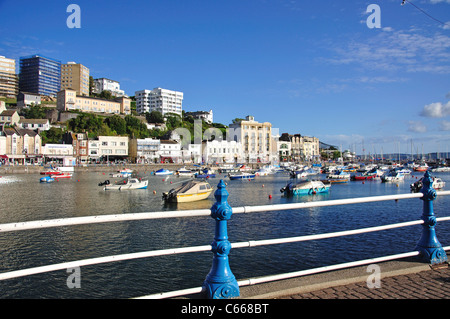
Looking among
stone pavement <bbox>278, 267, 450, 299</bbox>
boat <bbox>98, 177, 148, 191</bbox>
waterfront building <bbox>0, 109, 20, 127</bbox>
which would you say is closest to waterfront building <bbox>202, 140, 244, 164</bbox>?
waterfront building <bbox>0, 109, 20, 127</bbox>

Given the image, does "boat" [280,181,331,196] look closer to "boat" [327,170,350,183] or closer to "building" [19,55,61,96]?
"boat" [327,170,350,183]

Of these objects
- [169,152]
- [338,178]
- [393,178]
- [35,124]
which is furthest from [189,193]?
[35,124]

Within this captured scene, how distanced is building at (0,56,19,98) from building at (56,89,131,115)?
40945 millimetres

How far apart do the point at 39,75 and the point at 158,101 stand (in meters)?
60.1

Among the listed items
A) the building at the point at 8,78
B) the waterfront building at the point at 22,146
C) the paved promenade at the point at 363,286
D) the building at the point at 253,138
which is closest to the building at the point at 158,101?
the building at the point at 253,138

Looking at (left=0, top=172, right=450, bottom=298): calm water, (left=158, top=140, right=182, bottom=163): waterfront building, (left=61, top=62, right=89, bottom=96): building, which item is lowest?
(left=0, top=172, right=450, bottom=298): calm water

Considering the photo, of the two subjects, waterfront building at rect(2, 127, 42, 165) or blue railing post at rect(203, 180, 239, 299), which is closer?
blue railing post at rect(203, 180, 239, 299)

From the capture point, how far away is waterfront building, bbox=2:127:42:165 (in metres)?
93.2

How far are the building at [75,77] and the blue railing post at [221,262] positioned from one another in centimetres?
18278

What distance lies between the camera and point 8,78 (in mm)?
166500
